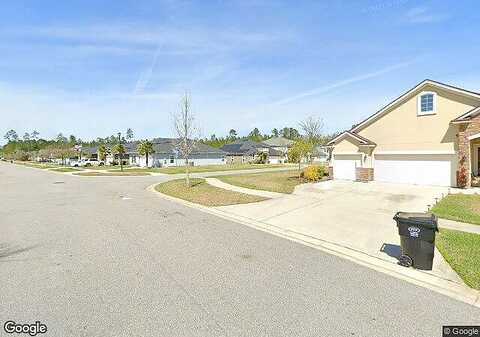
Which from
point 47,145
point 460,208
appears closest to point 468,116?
point 460,208

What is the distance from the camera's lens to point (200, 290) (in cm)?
558

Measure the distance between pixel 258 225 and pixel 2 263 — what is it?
275 inches

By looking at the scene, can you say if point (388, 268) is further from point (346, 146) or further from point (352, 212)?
point (346, 146)

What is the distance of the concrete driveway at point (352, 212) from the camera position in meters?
8.32

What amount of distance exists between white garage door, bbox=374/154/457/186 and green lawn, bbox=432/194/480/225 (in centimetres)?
333

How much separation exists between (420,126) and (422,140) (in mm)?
873

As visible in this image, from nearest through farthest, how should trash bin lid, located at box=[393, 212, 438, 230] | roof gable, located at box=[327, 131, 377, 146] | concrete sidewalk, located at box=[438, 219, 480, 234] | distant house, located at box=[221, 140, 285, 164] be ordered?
trash bin lid, located at box=[393, 212, 438, 230] → concrete sidewalk, located at box=[438, 219, 480, 234] → roof gable, located at box=[327, 131, 377, 146] → distant house, located at box=[221, 140, 285, 164]

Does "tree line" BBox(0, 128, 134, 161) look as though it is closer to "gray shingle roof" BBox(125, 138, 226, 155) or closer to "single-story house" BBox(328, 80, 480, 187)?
"gray shingle roof" BBox(125, 138, 226, 155)

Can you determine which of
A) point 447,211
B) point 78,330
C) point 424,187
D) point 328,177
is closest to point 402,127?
point 424,187

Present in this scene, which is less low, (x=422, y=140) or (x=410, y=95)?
(x=410, y=95)

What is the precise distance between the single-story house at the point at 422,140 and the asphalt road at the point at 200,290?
1420 centimetres

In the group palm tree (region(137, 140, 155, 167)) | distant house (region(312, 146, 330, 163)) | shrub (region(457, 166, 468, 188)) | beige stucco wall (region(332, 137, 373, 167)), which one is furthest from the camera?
palm tree (region(137, 140, 155, 167))

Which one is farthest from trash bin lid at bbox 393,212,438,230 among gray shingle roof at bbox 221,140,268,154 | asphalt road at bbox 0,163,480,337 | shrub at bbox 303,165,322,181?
gray shingle roof at bbox 221,140,268,154

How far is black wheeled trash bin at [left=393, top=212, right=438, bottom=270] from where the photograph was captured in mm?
6281
